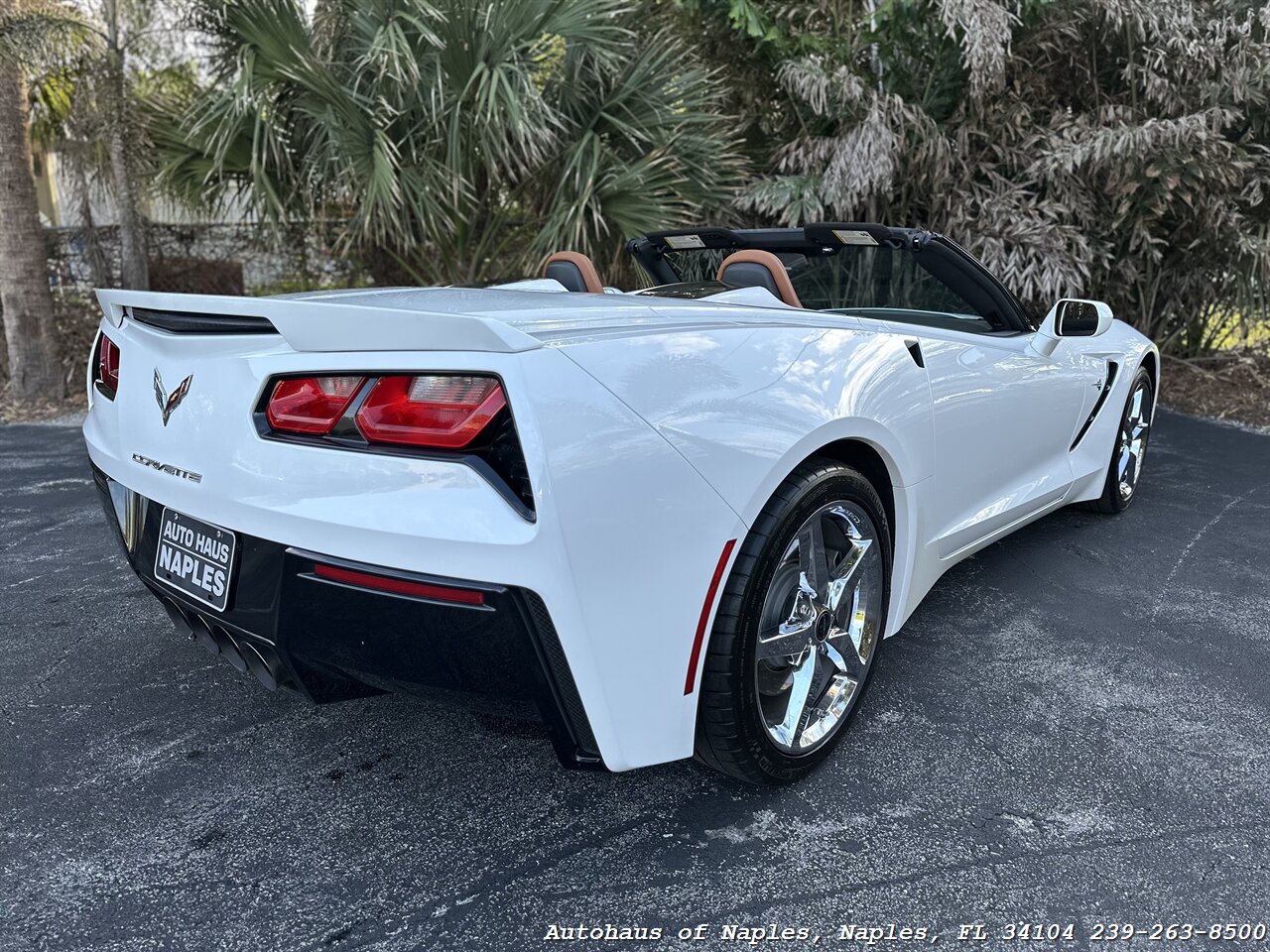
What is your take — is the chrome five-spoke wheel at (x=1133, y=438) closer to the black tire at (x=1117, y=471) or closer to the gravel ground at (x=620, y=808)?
the black tire at (x=1117, y=471)

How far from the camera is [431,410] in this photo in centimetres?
157

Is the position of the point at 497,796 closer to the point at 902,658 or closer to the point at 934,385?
the point at 902,658

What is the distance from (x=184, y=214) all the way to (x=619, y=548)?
728 cm

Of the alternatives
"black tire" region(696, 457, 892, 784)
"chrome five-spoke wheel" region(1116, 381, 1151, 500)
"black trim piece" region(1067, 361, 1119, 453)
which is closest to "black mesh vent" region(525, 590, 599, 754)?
"black tire" region(696, 457, 892, 784)

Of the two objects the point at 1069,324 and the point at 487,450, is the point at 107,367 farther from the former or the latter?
the point at 1069,324

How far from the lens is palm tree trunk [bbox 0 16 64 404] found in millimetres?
6637

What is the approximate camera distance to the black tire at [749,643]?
5.88 feet

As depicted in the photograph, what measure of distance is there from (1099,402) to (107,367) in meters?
3.46

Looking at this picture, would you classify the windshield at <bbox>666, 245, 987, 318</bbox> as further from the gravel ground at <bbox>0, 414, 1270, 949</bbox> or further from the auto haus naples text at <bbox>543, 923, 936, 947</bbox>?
the auto haus naples text at <bbox>543, 923, 936, 947</bbox>

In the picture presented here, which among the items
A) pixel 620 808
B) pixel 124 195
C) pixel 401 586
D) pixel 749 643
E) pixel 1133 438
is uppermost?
pixel 124 195

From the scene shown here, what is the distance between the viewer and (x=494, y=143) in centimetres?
609

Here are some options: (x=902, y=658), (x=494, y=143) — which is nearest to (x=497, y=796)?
(x=902, y=658)

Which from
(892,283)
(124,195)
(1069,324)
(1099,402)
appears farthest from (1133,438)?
(124,195)

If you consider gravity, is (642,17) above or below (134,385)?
above
